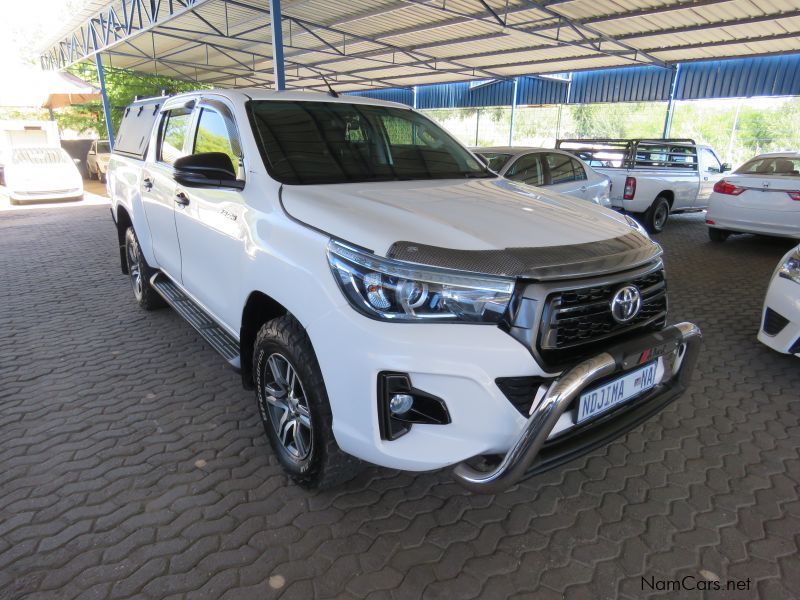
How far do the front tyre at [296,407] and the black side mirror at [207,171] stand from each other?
0.80 metres

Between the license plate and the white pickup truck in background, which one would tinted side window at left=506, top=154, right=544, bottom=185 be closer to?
the white pickup truck in background


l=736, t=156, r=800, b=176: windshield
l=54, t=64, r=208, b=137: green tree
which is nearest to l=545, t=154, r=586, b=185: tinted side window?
l=736, t=156, r=800, b=176: windshield

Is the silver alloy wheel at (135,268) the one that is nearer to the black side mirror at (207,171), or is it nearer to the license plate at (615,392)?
the black side mirror at (207,171)

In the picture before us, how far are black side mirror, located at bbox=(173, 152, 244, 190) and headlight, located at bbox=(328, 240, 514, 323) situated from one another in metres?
1.15

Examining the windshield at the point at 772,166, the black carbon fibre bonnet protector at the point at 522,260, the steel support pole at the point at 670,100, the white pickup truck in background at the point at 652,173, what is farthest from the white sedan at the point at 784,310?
the steel support pole at the point at 670,100

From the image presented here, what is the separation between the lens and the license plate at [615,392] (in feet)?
6.51

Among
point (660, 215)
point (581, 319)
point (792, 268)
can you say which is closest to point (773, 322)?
point (792, 268)

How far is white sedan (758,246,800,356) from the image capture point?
11.9 feet

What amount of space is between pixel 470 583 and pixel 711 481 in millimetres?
1483

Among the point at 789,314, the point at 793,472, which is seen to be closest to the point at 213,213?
the point at 793,472

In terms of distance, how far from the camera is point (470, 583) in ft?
6.70

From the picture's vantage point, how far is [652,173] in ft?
30.7

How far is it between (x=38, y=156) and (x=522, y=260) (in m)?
15.5

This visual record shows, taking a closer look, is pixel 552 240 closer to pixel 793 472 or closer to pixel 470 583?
pixel 470 583
